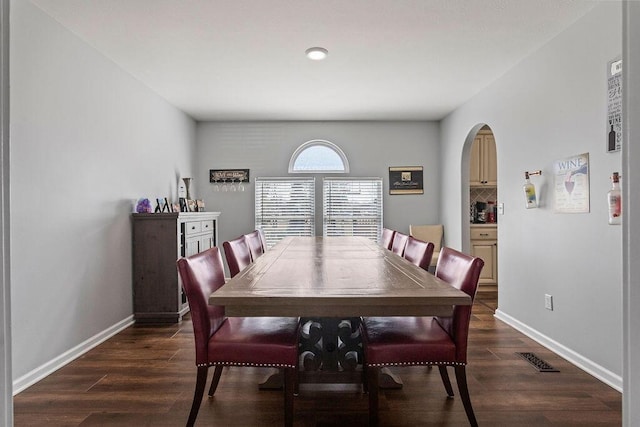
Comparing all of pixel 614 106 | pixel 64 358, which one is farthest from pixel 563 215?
pixel 64 358

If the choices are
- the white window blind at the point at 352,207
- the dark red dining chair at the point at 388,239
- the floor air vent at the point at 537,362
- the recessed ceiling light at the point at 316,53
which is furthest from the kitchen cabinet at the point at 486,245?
the recessed ceiling light at the point at 316,53

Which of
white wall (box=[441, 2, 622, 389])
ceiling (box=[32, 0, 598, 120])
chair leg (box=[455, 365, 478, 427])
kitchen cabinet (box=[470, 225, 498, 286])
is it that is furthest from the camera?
kitchen cabinet (box=[470, 225, 498, 286])

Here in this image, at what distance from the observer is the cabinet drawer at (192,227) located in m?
3.83

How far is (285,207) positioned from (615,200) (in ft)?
13.6

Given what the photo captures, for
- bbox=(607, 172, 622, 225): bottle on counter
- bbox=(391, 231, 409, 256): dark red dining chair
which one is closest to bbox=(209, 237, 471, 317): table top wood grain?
bbox=(391, 231, 409, 256): dark red dining chair

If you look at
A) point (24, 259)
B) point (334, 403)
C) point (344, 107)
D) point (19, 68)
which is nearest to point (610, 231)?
point (334, 403)

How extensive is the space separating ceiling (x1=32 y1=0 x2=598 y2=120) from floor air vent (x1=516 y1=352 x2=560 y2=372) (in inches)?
97.5

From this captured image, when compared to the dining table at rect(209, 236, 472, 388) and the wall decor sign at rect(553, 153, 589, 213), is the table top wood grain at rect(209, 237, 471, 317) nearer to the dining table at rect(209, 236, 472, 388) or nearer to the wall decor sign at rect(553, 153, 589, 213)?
the dining table at rect(209, 236, 472, 388)

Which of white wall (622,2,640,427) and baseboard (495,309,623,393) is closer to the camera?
white wall (622,2,640,427)

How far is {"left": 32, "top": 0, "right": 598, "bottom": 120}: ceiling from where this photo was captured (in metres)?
2.45

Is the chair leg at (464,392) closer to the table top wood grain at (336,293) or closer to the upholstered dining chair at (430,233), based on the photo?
the table top wood grain at (336,293)

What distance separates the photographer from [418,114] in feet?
17.1

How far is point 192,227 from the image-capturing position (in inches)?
157

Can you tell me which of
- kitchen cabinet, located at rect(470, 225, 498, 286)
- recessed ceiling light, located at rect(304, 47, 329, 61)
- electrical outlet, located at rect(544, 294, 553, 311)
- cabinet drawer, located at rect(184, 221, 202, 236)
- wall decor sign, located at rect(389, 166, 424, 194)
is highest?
recessed ceiling light, located at rect(304, 47, 329, 61)
